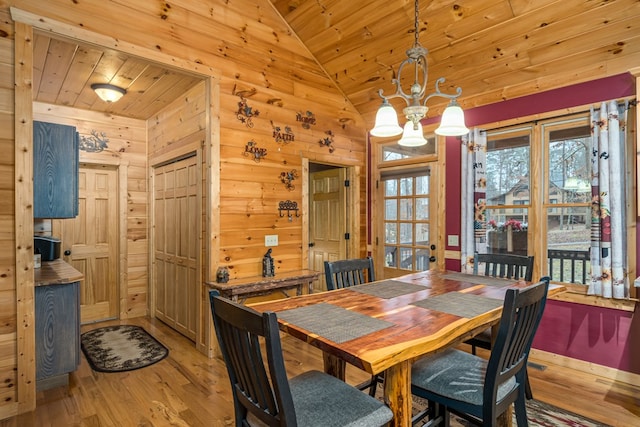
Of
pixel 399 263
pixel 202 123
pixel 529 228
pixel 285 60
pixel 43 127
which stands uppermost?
pixel 285 60

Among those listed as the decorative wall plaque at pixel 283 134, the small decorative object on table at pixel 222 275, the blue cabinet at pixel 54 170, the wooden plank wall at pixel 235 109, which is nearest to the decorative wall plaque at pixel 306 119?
the wooden plank wall at pixel 235 109

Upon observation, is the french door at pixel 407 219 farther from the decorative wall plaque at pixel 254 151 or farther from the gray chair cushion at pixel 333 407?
the gray chair cushion at pixel 333 407

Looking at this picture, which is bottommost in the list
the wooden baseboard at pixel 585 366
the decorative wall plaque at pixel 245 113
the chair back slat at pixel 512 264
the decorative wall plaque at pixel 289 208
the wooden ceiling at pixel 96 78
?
the wooden baseboard at pixel 585 366

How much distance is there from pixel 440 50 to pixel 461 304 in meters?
2.66

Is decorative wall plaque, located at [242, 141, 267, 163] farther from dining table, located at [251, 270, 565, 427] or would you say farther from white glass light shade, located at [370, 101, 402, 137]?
dining table, located at [251, 270, 565, 427]

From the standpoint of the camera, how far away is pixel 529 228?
337 centimetres

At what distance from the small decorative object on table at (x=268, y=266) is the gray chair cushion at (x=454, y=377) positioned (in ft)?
6.48

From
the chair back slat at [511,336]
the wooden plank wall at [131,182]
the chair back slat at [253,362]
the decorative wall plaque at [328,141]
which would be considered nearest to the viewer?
the chair back slat at [253,362]

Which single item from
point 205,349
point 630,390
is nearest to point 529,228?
point 630,390

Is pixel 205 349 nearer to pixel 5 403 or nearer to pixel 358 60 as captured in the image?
pixel 5 403

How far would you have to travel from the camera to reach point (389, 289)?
7.52ft

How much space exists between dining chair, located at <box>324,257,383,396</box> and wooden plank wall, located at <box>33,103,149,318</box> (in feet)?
10.9

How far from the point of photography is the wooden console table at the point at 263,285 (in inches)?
122

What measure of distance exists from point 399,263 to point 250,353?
11.3 ft
